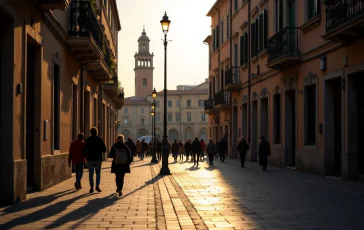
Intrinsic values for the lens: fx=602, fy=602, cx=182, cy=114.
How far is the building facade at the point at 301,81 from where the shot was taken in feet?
61.1

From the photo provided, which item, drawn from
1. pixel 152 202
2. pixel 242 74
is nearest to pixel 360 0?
pixel 152 202

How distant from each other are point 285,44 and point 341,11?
6955mm

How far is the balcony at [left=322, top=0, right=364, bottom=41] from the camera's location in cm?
1652

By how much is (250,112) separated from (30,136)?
2072cm

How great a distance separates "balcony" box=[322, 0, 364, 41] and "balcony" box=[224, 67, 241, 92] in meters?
17.7

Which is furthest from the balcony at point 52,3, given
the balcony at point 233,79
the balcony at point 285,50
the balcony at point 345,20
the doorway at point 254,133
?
the balcony at point 233,79

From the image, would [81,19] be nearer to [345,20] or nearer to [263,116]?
[345,20]

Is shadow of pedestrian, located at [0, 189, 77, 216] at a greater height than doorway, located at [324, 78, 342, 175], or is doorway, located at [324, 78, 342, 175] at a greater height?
doorway, located at [324, 78, 342, 175]

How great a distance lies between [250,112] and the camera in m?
33.9

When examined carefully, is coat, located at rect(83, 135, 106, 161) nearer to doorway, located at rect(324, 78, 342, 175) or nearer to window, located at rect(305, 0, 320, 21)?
doorway, located at rect(324, 78, 342, 175)

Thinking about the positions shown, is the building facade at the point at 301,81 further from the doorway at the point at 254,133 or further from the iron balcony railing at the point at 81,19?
the iron balcony railing at the point at 81,19

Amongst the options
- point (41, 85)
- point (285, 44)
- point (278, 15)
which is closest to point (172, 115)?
point (278, 15)

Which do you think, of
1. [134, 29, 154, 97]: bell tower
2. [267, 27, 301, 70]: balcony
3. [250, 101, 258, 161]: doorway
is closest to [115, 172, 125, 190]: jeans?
[267, 27, 301, 70]: balcony

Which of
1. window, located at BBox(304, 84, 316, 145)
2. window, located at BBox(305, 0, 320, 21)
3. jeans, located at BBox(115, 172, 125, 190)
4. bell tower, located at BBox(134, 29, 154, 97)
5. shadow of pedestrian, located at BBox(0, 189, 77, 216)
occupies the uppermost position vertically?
bell tower, located at BBox(134, 29, 154, 97)
